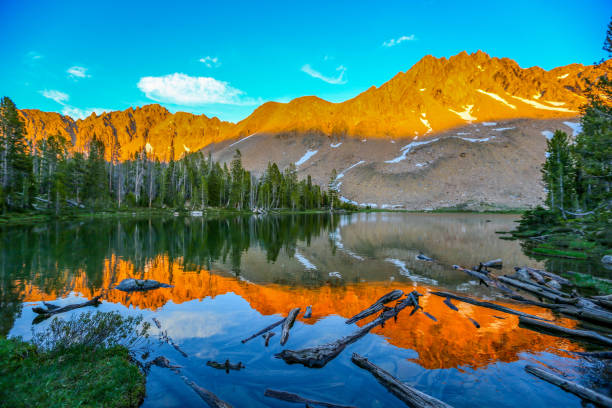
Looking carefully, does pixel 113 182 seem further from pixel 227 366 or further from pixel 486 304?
pixel 486 304

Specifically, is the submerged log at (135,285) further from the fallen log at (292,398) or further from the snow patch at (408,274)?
the snow patch at (408,274)

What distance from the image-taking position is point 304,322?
11.9 m

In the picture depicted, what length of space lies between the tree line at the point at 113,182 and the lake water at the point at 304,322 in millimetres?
44262

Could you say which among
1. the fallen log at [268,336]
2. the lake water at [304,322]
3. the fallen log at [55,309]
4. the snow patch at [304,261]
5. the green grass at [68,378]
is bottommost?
the snow patch at [304,261]

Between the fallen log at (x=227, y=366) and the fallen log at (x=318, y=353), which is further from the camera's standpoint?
the fallen log at (x=318, y=353)

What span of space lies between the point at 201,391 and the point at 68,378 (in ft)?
9.65

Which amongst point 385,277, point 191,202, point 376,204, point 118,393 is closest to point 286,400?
point 118,393

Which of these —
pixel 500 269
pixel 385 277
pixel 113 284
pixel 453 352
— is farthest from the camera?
pixel 500 269

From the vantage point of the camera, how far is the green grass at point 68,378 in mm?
4949

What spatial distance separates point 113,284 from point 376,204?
17760 centimetres

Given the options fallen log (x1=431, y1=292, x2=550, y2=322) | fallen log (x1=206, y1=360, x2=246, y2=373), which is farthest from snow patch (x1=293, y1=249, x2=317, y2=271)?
fallen log (x1=206, y1=360, x2=246, y2=373)

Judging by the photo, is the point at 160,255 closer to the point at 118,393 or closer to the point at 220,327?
the point at 220,327

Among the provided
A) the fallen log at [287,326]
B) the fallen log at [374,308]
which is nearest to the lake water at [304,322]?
the fallen log at [287,326]

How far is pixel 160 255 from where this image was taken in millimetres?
27125
